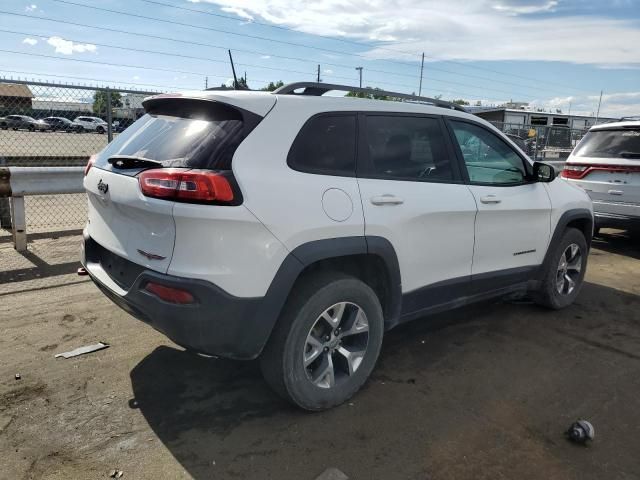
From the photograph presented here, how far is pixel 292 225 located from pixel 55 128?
6235 millimetres

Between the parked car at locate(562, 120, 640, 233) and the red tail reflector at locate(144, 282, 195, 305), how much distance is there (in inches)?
255

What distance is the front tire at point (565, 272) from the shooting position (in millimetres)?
4641

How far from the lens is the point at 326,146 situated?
2.92 meters

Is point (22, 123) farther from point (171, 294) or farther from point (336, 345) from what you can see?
point (336, 345)

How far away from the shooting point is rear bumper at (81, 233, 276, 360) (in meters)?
2.47

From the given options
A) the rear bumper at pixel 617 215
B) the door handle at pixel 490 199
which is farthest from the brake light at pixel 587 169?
the door handle at pixel 490 199

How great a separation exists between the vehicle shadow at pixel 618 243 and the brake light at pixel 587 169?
1.23 m

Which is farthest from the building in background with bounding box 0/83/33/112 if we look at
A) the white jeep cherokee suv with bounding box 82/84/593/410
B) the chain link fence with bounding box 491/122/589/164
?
the chain link fence with bounding box 491/122/589/164

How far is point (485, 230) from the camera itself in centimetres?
381

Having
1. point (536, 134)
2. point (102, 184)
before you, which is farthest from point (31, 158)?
point (536, 134)

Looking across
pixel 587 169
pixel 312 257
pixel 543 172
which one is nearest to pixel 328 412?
pixel 312 257

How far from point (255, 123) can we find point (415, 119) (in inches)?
53.2

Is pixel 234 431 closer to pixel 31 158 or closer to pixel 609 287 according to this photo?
pixel 609 287

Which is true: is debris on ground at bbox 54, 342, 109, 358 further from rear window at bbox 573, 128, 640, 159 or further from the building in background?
rear window at bbox 573, 128, 640, 159
